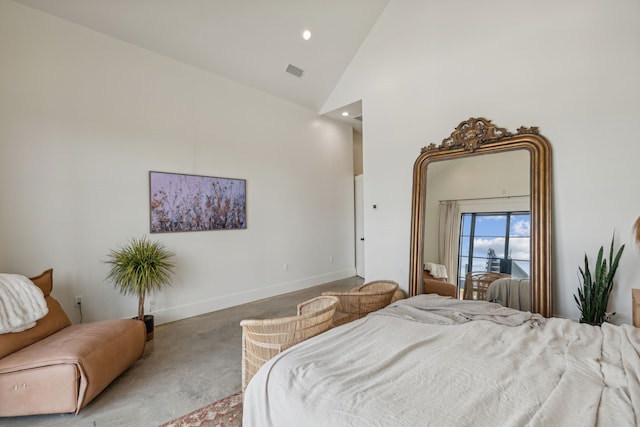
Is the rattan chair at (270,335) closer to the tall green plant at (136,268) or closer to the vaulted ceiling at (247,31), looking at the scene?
the tall green plant at (136,268)

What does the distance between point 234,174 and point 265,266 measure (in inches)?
66.5

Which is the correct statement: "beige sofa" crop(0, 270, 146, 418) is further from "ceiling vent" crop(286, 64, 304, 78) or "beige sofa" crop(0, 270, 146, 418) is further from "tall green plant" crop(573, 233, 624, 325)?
"ceiling vent" crop(286, 64, 304, 78)

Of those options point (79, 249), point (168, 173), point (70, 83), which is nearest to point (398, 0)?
point (168, 173)

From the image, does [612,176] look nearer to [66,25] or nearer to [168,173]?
[168,173]

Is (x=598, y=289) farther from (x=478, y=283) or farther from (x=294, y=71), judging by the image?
(x=294, y=71)

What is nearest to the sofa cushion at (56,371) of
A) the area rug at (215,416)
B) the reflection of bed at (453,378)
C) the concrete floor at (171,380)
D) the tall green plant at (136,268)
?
the concrete floor at (171,380)

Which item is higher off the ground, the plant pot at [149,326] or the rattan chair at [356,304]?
the rattan chair at [356,304]

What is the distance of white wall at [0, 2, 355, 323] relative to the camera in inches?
121

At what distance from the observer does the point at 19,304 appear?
2.40 m

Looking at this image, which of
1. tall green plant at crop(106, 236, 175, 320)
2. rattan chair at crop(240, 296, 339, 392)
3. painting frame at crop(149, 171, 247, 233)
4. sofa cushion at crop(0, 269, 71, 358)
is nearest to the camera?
rattan chair at crop(240, 296, 339, 392)

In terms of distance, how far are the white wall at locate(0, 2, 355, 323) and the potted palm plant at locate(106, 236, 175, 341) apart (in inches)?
4.7

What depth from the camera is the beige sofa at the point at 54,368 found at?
2037mm

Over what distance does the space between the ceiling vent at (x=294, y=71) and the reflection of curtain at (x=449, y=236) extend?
3.12 metres

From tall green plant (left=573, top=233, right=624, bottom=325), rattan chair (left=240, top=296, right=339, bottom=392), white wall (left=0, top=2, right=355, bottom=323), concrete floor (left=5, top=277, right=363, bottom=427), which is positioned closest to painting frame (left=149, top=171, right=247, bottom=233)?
white wall (left=0, top=2, right=355, bottom=323)
